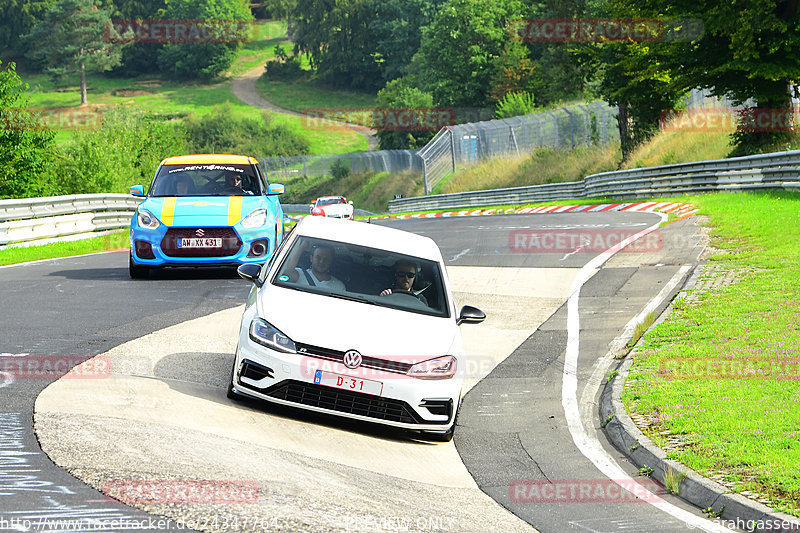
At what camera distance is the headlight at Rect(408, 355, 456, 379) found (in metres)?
7.65

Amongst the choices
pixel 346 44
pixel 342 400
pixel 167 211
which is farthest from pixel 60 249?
pixel 346 44

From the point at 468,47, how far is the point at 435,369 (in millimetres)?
86264

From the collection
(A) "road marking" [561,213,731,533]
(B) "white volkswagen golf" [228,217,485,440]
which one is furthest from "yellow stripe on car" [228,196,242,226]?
(B) "white volkswagen golf" [228,217,485,440]

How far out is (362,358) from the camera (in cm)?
750

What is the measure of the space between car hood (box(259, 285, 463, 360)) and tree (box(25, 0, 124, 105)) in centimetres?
14051

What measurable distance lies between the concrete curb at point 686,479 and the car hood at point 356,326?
1.47 meters

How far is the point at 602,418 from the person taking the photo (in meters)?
8.62

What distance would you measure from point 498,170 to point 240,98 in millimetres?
100383

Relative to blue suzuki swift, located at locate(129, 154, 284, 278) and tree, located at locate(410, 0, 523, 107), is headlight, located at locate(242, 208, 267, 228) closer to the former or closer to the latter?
blue suzuki swift, located at locate(129, 154, 284, 278)

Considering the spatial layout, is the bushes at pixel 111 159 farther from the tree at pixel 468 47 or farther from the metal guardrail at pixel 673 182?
the tree at pixel 468 47

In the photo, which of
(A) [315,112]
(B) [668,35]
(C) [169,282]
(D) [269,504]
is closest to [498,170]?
(B) [668,35]

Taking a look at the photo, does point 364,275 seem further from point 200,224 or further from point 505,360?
point 200,224

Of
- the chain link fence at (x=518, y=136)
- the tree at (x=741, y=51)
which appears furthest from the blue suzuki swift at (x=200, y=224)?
the chain link fence at (x=518, y=136)

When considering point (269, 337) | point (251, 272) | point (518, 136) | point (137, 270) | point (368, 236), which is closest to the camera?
point (269, 337)
